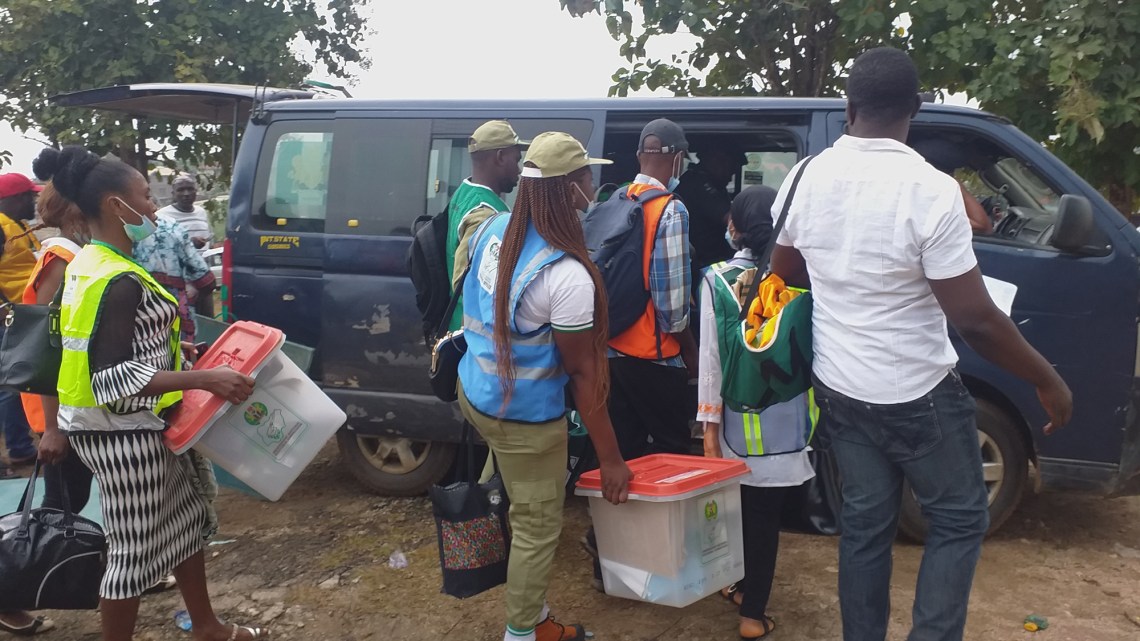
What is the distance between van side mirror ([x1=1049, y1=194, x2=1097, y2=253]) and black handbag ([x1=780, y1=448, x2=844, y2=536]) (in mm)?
1200

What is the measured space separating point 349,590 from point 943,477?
248 centimetres

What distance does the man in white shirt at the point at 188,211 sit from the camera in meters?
7.24

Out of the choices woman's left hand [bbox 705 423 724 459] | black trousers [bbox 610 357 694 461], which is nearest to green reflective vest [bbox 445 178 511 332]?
black trousers [bbox 610 357 694 461]

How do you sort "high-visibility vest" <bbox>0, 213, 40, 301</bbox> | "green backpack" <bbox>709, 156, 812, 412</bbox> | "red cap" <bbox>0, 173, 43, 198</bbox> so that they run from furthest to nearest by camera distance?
"high-visibility vest" <bbox>0, 213, 40, 301</bbox>, "red cap" <bbox>0, 173, 43, 198</bbox>, "green backpack" <bbox>709, 156, 812, 412</bbox>

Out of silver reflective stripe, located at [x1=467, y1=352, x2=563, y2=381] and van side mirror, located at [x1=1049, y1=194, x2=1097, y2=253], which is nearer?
silver reflective stripe, located at [x1=467, y1=352, x2=563, y2=381]

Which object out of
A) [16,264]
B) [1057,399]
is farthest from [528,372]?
[16,264]

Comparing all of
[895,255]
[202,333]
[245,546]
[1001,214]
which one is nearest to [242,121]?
[202,333]

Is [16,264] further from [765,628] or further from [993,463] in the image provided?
[993,463]

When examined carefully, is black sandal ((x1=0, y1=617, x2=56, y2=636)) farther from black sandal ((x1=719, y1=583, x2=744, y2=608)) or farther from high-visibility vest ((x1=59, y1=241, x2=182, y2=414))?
black sandal ((x1=719, y1=583, x2=744, y2=608))

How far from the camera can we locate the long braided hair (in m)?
2.64

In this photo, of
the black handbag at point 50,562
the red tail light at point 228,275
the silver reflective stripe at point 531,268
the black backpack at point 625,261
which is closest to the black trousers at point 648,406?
the black backpack at point 625,261

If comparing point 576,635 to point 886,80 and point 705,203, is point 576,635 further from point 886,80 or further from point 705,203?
point 705,203

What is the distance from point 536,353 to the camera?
2.69 m

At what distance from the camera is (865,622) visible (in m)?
2.56
